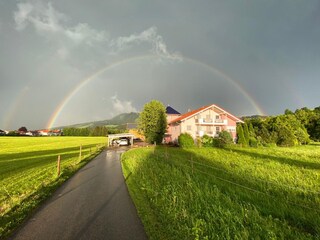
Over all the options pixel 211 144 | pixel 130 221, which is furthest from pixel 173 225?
pixel 211 144

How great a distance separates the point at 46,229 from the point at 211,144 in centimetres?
3704

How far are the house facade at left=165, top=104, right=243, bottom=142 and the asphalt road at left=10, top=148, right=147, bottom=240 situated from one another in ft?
131

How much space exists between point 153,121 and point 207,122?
12.8 m

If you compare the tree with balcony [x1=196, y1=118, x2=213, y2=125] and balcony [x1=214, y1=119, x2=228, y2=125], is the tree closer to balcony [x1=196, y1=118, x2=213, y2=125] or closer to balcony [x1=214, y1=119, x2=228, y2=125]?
Result: balcony [x1=196, y1=118, x2=213, y2=125]

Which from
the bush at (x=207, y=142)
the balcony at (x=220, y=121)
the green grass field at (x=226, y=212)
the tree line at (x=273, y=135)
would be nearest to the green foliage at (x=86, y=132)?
the balcony at (x=220, y=121)

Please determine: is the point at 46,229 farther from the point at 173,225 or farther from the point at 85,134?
the point at 85,134

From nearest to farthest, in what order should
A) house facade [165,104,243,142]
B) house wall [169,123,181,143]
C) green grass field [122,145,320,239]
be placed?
1. green grass field [122,145,320,239]
2. house facade [165,104,243,142]
3. house wall [169,123,181,143]

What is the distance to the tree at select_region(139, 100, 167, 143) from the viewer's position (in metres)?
48.2

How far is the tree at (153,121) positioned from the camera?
48219 mm

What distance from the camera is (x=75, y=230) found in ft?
20.6

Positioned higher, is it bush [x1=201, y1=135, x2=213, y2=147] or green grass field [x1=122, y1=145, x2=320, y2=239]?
bush [x1=201, y1=135, x2=213, y2=147]

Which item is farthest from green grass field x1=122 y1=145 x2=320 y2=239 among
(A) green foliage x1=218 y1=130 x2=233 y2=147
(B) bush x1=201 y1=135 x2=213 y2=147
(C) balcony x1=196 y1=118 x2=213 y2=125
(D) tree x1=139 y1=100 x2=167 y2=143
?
(C) balcony x1=196 y1=118 x2=213 y2=125

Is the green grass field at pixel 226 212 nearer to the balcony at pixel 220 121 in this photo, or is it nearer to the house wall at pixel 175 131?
the balcony at pixel 220 121

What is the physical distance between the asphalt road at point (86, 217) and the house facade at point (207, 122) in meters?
40.1
